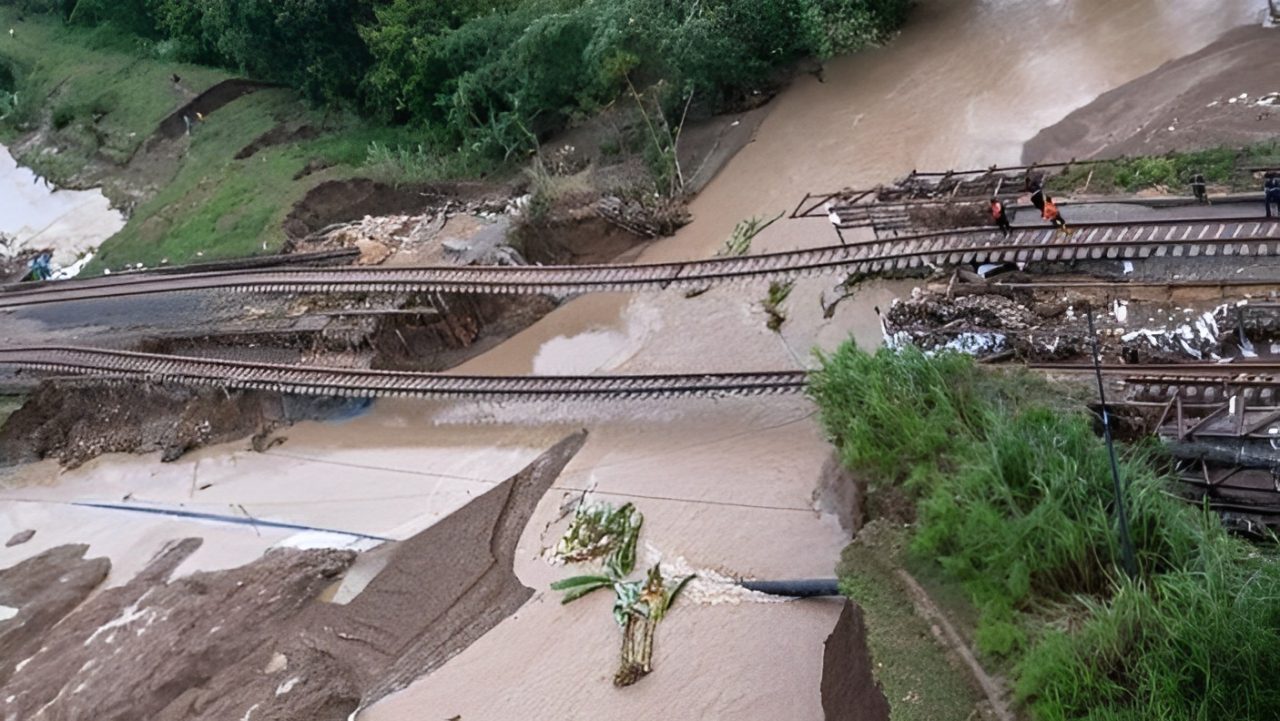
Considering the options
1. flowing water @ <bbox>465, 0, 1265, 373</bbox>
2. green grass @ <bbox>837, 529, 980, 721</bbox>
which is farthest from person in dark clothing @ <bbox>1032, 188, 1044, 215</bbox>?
green grass @ <bbox>837, 529, 980, 721</bbox>

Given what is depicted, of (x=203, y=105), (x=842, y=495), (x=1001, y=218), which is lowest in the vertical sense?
(x=842, y=495)

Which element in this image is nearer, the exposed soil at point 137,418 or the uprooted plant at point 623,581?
the uprooted plant at point 623,581

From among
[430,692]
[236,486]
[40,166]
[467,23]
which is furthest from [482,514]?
[40,166]

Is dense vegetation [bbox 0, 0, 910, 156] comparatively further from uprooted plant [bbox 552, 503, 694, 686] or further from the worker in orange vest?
uprooted plant [bbox 552, 503, 694, 686]

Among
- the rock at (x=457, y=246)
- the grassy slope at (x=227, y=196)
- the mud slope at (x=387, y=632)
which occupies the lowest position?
the mud slope at (x=387, y=632)

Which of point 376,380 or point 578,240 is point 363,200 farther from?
point 376,380

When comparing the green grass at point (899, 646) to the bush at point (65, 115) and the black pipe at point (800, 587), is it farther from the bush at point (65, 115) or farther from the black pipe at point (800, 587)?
the bush at point (65, 115)

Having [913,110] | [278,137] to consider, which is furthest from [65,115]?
[913,110]

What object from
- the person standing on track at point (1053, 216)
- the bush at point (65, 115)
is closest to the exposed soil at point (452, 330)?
the person standing on track at point (1053, 216)
